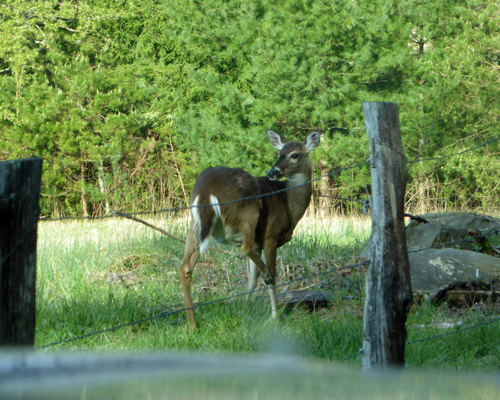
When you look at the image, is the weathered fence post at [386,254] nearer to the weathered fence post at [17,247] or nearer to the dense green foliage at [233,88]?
the weathered fence post at [17,247]

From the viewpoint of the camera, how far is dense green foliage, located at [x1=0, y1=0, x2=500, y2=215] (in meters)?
17.5

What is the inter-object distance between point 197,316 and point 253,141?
12.9 meters

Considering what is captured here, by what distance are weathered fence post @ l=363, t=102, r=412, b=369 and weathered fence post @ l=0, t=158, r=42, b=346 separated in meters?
1.70

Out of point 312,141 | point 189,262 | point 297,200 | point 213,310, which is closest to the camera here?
point 213,310

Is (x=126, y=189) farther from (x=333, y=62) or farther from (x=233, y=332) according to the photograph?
(x=233, y=332)

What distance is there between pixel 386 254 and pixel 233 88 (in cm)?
1545

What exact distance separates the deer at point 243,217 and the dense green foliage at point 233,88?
8769 millimetres

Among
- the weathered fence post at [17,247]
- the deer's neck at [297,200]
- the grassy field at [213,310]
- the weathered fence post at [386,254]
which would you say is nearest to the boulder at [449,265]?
the grassy field at [213,310]

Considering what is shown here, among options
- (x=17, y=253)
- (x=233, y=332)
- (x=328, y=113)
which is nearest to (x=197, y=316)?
(x=233, y=332)

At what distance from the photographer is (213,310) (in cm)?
535

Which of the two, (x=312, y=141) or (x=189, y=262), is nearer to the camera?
(x=189, y=262)

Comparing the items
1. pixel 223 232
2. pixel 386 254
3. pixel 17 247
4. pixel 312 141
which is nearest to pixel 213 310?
pixel 223 232

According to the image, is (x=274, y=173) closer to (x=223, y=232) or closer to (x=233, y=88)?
(x=223, y=232)

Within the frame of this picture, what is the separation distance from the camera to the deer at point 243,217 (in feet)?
18.3
